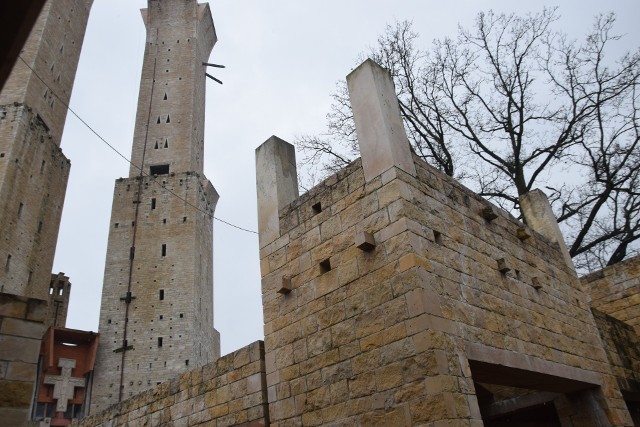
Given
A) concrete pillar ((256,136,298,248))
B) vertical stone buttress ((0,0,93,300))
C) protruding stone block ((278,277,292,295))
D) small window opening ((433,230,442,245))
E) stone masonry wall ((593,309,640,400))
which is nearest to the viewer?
small window opening ((433,230,442,245))

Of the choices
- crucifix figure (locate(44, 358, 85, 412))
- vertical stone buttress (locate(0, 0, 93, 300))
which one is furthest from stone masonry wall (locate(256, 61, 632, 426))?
vertical stone buttress (locate(0, 0, 93, 300))

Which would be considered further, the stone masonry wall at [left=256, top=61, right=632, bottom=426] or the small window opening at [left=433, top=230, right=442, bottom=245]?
the small window opening at [left=433, top=230, right=442, bottom=245]

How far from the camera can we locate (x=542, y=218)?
8047mm

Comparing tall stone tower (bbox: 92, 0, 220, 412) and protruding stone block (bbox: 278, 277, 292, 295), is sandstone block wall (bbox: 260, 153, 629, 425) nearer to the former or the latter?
protruding stone block (bbox: 278, 277, 292, 295)

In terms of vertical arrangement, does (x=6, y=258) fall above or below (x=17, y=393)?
above

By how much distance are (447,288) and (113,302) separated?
26655 millimetres

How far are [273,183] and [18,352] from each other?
342 cm

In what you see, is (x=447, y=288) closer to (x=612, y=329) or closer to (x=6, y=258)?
(x=612, y=329)

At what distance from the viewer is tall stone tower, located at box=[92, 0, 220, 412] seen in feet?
85.1

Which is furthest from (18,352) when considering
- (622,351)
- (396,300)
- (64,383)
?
(64,383)

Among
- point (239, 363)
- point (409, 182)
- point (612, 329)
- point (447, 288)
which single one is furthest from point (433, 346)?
point (612, 329)

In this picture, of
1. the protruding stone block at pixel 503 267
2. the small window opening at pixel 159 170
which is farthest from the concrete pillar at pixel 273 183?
the small window opening at pixel 159 170

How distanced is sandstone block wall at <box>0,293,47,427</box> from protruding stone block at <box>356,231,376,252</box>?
2.94 meters

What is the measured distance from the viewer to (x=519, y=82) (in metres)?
14.9
